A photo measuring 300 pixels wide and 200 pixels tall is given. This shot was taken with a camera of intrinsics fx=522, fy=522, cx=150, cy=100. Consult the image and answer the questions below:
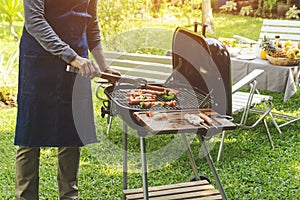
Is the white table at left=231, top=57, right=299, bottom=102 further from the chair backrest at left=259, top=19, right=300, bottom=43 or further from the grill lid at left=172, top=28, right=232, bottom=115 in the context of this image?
the grill lid at left=172, top=28, right=232, bottom=115

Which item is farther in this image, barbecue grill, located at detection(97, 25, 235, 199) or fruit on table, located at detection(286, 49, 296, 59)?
fruit on table, located at detection(286, 49, 296, 59)

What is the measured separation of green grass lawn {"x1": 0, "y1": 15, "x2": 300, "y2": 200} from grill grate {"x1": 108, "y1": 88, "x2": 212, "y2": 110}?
108 cm

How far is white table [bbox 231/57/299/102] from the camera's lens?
5293 mm

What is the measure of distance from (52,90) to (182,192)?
3.74 feet

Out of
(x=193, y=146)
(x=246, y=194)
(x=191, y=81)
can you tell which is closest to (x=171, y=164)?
(x=193, y=146)

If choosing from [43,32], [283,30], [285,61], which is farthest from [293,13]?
[43,32]

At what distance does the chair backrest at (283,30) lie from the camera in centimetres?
694

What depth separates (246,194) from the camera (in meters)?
3.98

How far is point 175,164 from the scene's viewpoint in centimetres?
452

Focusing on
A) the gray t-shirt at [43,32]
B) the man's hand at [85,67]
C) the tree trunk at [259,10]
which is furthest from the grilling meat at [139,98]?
the tree trunk at [259,10]

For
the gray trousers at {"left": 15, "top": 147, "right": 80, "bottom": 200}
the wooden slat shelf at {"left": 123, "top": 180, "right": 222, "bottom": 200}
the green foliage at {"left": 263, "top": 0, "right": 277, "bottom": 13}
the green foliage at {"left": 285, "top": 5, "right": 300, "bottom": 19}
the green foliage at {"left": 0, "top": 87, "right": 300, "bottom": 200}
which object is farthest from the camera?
the green foliage at {"left": 263, "top": 0, "right": 277, "bottom": 13}

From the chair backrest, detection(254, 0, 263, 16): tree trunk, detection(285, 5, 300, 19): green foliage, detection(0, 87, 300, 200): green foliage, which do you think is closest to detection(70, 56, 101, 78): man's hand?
detection(0, 87, 300, 200): green foliage

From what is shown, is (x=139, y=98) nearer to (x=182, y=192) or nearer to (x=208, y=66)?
(x=208, y=66)

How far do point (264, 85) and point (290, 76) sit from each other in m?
0.34
